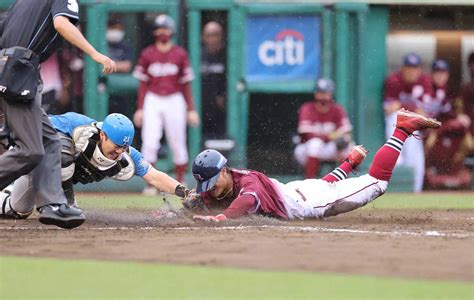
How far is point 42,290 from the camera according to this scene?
241 inches

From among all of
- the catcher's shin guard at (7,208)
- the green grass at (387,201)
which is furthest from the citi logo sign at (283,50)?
the catcher's shin guard at (7,208)

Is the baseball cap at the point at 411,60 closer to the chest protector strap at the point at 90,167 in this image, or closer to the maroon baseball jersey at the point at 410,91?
the maroon baseball jersey at the point at 410,91

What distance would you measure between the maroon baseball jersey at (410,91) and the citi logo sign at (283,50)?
1.30m

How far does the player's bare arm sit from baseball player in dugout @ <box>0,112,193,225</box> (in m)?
0.96

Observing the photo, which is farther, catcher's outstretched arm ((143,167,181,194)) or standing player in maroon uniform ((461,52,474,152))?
standing player in maroon uniform ((461,52,474,152))

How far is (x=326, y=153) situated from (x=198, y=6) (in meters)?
2.61

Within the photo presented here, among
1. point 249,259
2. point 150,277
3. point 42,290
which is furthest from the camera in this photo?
point 249,259

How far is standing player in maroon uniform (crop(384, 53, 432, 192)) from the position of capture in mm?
15969

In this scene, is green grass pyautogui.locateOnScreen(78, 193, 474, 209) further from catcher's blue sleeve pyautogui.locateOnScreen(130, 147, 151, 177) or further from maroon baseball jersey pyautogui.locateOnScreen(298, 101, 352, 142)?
catcher's blue sleeve pyautogui.locateOnScreen(130, 147, 151, 177)

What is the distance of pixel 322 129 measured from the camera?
1562 centimetres

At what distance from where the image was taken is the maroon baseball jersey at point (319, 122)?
614 inches

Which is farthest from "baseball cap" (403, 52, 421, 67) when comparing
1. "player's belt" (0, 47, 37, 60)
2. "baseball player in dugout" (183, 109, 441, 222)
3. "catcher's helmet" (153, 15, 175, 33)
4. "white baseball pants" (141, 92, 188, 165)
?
"player's belt" (0, 47, 37, 60)

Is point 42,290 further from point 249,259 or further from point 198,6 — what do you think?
point 198,6

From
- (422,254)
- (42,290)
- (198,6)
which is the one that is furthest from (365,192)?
(198,6)
